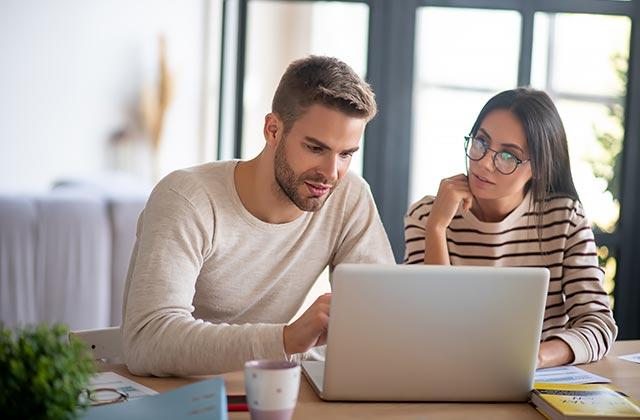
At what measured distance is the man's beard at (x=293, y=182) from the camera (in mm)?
1668

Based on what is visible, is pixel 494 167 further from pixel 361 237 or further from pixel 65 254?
pixel 65 254

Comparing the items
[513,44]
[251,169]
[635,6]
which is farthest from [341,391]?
[635,6]

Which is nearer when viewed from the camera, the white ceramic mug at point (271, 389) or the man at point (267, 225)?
the white ceramic mug at point (271, 389)

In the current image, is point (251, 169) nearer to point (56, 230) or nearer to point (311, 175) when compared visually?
point (311, 175)

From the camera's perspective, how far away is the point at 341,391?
127 cm

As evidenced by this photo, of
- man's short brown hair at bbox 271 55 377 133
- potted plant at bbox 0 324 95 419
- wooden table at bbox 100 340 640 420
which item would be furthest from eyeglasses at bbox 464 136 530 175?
potted plant at bbox 0 324 95 419

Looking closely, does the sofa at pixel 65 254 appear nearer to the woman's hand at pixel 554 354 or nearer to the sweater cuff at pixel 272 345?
the sweater cuff at pixel 272 345

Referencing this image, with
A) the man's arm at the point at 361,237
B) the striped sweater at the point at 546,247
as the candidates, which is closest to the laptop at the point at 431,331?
the man's arm at the point at 361,237

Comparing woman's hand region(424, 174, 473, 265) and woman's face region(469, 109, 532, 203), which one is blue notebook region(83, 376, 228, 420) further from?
woman's face region(469, 109, 532, 203)

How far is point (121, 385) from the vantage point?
4.37 ft

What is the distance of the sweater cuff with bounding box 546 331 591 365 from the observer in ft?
5.34

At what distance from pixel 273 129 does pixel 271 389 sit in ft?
2.58

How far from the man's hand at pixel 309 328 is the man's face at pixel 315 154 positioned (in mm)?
380

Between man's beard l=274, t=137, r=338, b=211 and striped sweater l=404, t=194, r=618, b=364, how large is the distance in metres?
0.49
